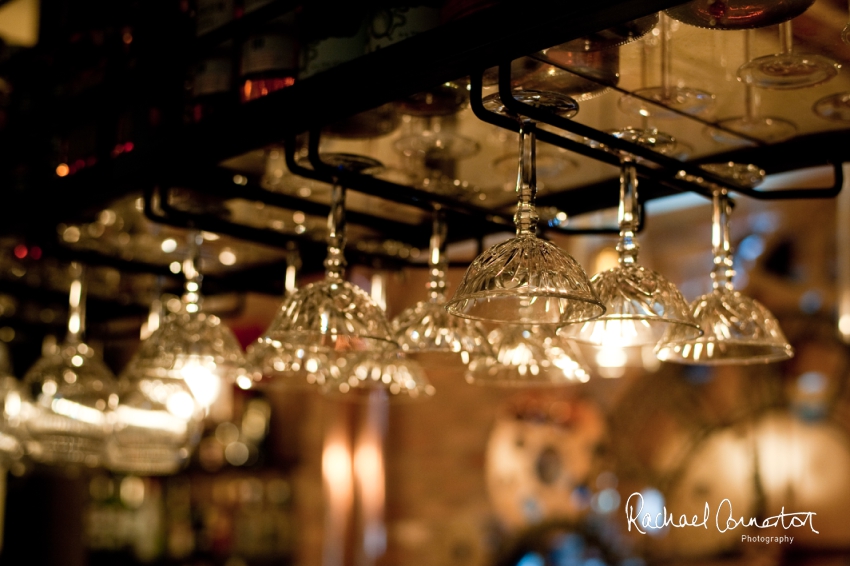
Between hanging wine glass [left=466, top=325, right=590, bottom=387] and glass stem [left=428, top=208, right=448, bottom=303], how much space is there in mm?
96

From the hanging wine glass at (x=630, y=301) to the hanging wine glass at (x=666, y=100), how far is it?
0.03 metres

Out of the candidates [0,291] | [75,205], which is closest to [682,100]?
[75,205]

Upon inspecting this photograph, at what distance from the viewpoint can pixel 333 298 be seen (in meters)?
1.18

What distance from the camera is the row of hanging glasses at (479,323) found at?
3.23 ft

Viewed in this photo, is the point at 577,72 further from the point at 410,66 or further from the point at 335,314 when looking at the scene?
the point at 335,314

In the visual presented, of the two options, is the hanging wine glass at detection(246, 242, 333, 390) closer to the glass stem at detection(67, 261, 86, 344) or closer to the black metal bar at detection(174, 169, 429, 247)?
the black metal bar at detection(174, 169, 429, 247)

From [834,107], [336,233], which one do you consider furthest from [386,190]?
[834,107]

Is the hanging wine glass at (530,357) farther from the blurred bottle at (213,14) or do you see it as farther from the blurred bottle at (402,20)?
the blurred bottle at (213,14)

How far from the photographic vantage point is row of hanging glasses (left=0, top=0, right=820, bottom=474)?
0.99m

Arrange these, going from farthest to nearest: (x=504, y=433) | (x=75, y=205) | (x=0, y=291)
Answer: (x=504, y=433) → (x=0, y=291) → (x=75, y=205)

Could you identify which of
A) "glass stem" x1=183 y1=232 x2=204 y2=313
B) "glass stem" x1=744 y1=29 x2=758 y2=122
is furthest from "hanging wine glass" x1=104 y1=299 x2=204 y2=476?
"glass stem" x1=744 y1=29 x2=758 y2=122

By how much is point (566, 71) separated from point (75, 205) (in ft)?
2.72

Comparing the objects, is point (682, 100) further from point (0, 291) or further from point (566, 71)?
point (0, 291)
